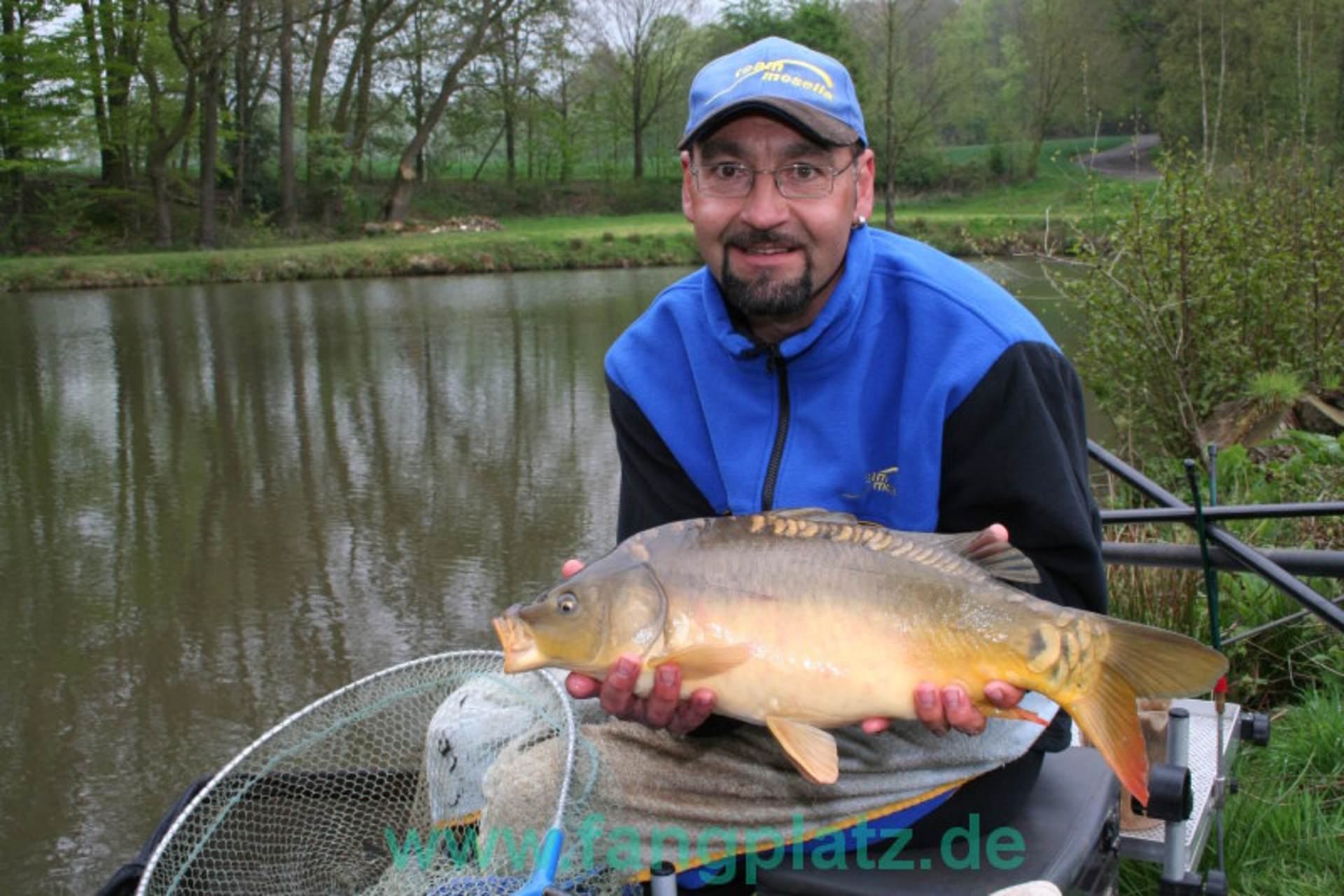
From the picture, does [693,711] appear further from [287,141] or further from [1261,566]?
[287,141]

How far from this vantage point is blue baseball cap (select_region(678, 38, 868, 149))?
2057mm

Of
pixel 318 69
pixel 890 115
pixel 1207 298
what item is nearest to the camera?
pixel 1207 298

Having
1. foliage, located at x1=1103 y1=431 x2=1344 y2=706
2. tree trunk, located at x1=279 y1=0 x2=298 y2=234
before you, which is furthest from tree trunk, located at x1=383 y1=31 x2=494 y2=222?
foliage, located at x1=1103 y1=431 x2=1344 y2=706

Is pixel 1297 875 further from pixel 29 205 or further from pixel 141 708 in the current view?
pixel 29 205

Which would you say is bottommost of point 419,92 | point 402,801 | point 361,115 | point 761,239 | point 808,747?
point 402,801

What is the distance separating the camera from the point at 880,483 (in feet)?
6.63

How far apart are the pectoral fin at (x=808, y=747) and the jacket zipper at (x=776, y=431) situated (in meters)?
0.42

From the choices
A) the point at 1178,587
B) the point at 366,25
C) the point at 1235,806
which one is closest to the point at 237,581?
the point at 1178,587

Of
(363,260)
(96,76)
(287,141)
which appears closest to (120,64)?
(96,76)

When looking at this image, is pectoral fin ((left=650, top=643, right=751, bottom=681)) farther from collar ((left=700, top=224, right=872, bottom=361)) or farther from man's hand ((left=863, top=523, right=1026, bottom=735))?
collar ((left=700, top=224, right=872, bottom=361))

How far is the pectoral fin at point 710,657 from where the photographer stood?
171 centimetres

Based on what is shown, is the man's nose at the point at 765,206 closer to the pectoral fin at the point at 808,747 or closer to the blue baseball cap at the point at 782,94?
the blue baseball cap at the point at 782,94

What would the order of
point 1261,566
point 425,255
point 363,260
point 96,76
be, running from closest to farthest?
1. point 1261,566
2. point 363,260
3. point 425,255
4. point 96,76

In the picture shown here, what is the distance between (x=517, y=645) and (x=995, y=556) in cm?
67
